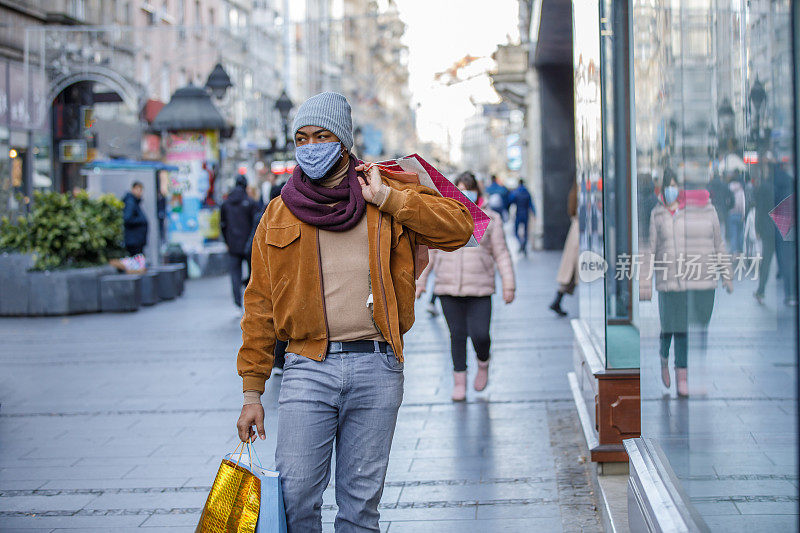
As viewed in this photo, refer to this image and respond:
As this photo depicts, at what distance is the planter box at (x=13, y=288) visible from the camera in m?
14.5

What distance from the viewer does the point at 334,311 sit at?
3316 millimetres

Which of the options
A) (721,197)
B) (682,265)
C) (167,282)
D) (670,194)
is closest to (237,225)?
(167,282)

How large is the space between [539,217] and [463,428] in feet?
68.9

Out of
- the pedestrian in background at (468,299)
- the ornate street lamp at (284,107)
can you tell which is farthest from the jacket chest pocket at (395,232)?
the ornate street lamp at (284,107)

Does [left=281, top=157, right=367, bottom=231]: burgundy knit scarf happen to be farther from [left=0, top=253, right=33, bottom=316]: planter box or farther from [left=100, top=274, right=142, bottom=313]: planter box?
[left=0, top=253, right=33, bottom=316]: planter box

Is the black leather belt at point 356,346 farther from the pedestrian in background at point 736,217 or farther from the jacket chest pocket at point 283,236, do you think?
the pedestrian in background at point 736,217

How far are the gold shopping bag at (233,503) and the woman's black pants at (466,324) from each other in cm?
456

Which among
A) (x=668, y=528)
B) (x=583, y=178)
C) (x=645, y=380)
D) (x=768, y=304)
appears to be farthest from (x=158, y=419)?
(x=768, y=304)

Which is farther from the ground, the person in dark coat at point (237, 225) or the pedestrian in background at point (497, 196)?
the pedestrian in background at point (497, 196)

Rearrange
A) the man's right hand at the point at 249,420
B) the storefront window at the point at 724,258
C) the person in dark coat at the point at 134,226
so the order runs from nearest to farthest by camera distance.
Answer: the storefront window at the point at 724,258 < the man's right hand at the point at 249,420 < the person in dark coat at the point at 134,226

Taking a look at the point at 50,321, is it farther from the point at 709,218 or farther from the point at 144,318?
the point at 709,218

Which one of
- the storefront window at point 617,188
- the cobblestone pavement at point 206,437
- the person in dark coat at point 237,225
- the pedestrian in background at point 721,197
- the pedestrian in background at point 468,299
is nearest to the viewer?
the pedestrian in background at point 721,197

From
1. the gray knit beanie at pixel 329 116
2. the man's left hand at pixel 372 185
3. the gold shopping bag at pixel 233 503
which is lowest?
the gold shopping bag at pixel 233 503

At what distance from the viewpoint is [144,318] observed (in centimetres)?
1414
